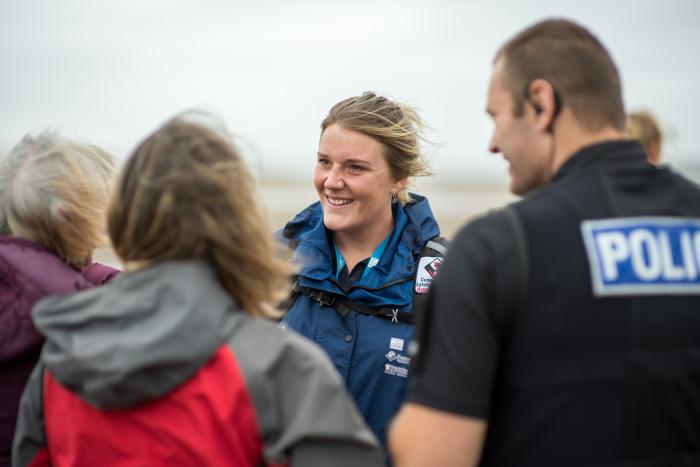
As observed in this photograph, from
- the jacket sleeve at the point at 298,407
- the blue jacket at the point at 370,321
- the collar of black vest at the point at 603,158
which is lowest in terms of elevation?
the blue jacket at the point at 370,321

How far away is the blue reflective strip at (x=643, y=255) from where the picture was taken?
181 centimetres

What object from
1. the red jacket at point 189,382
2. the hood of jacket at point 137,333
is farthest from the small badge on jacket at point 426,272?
the hood of jacket at point 137,333

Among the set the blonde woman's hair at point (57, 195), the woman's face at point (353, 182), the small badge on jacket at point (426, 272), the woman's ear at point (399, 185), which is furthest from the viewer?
the woman's ear at point (399, 185)

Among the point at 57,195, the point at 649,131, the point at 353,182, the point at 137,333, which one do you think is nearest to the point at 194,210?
the point at 137,333

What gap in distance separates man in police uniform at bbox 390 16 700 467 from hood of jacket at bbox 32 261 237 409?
0.62 metres

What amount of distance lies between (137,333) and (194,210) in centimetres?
39

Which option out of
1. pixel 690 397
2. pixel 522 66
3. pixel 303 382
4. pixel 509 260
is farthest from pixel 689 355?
pixel 303 382

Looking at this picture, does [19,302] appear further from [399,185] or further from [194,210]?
[399,185]

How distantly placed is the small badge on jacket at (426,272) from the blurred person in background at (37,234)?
63.6 inches

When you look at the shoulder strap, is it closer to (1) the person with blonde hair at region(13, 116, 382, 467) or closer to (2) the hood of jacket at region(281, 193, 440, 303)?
(1) the person with blonde hair at region(13, 116, 382, 467)

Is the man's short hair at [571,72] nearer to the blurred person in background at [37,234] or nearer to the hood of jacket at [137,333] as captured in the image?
the hood of jacket at [137,333]

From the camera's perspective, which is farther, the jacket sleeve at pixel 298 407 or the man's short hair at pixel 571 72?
the man's short hair at pixel 571 72

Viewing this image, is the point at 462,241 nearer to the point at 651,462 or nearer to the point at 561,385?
the point at 561,385

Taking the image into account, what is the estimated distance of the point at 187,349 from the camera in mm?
1714
